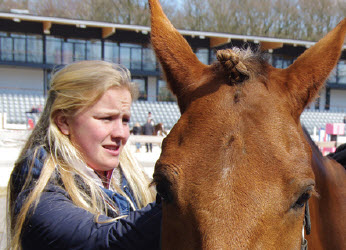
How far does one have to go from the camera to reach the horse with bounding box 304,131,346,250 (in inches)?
76.2

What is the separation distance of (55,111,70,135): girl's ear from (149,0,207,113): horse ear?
65cm

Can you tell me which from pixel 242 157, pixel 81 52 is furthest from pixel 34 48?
pixel 242 157

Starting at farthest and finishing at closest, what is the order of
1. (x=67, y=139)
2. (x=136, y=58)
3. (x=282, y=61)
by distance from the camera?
(x=136, y=58) → (x=282, y=61) → (x=67, y=139)

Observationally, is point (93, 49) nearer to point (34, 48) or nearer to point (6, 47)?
point (34, 48)

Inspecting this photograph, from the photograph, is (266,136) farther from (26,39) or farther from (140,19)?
(140,19)

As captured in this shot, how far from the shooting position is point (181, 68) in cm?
175

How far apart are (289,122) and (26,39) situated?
Result: 80.2 feet

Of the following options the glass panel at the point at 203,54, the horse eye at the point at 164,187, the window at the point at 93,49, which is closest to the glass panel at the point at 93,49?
the window at the point at 93,49

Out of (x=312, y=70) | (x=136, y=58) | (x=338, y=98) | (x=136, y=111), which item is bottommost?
(x=136, y=111)

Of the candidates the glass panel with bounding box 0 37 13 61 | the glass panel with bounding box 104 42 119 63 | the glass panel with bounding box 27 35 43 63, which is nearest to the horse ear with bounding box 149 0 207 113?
the glass panel with bounding box 104 42 119 63

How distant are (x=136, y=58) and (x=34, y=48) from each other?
679cm

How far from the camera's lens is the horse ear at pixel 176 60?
5.68ft

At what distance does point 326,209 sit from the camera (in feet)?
6.73

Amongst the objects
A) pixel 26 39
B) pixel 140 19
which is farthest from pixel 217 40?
pixel 140 19
